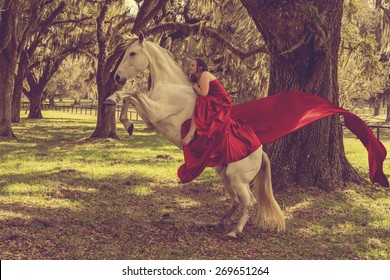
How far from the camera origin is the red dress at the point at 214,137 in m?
5.38

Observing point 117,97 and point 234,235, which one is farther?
point 234,235

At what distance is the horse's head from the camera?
523 cm

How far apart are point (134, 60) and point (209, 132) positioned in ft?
3.87

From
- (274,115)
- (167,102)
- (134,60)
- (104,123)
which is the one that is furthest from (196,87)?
(104,123)

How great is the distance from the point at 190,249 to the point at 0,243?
2.24 metres

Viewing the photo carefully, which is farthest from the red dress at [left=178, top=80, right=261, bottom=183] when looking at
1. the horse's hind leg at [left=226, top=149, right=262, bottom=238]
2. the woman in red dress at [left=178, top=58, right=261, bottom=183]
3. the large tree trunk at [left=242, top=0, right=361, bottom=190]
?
the large tree trunk at [left=242, top=0, right=361, bottom=190]

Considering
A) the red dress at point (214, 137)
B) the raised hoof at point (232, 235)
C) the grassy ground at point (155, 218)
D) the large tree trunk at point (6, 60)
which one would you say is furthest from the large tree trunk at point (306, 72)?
the large tree trunk at point (6, 60)

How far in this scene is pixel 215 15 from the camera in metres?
16.1

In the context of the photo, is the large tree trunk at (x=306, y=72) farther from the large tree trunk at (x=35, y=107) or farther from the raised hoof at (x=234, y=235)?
the large tree trunk at (x=35, y=107)

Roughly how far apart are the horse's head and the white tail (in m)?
1.97

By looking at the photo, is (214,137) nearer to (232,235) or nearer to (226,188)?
(226,188)

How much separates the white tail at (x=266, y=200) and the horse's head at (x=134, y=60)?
1.97 meters

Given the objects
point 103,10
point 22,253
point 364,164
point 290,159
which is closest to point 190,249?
point 22,253

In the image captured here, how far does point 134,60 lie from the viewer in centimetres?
528
